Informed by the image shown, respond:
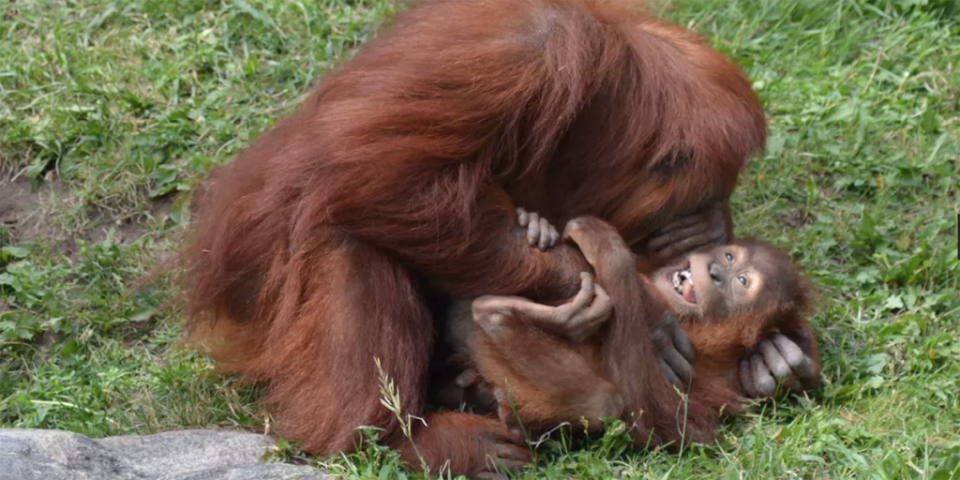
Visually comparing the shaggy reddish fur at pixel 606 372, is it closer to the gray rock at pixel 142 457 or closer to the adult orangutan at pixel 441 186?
the adult orangutan at pixel 441 186

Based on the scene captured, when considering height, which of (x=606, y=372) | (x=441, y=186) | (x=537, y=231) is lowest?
(x=606, y=372)

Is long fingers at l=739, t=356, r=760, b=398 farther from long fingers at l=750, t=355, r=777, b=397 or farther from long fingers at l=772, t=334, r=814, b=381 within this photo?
long fingers at l=772, t=334, r=814, b=381

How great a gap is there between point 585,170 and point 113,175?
7.32ft

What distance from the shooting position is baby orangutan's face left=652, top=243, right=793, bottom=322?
4.32 m

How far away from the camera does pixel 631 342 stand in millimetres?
3967

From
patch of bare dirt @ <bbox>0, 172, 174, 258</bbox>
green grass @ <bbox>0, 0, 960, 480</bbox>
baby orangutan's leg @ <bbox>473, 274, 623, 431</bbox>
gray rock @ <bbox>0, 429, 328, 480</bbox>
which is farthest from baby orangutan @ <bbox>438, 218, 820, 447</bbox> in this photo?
patch of bare dirt @ <bbox>0, 172, 174, 258</bbox>

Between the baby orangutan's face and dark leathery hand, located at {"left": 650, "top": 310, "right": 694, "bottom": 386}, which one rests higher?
the baby orangutan's face

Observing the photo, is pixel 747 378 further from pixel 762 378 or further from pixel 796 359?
pixel 796 359

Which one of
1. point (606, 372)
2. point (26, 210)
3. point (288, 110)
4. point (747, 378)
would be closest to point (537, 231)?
point (606, 372)

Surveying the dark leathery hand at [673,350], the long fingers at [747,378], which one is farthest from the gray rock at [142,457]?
the long fingers at [747,378]

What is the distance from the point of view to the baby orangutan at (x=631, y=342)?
3924mm

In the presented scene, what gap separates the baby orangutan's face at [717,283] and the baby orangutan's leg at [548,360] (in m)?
0.51

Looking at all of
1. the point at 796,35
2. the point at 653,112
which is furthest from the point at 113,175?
the point at 796,35

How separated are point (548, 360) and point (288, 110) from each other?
2349mm
